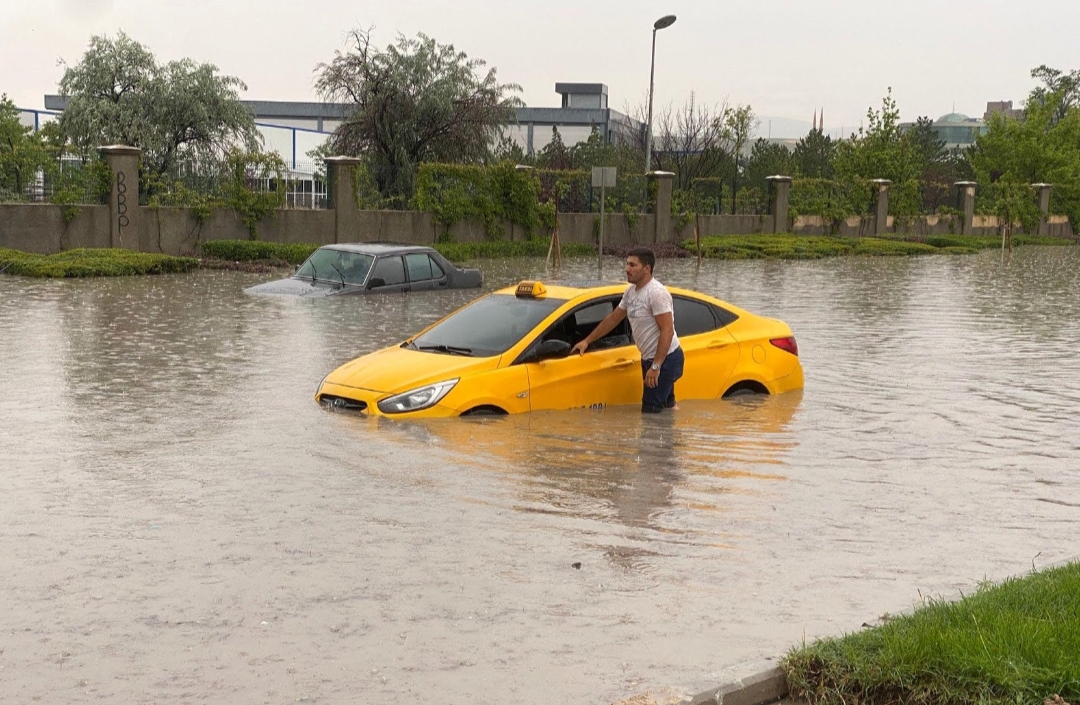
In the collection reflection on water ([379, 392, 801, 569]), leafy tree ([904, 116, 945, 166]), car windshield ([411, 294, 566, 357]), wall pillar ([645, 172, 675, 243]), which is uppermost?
leafy tree ([904, 116, 945, 166])

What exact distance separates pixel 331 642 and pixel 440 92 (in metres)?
46.6

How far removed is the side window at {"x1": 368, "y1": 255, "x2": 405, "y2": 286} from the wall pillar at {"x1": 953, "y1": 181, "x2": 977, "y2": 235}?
52081 mm

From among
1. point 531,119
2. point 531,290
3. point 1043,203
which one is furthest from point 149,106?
point 531,119

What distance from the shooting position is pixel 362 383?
1091 cm

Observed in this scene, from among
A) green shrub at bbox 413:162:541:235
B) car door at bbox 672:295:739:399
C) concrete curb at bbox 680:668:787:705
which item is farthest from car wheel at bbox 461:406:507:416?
green shrub at bbox 413:162:541:235

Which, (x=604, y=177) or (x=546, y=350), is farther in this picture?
(x=604, y=177)

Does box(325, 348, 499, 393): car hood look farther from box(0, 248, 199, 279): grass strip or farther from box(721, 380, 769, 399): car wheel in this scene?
box(0, 248, 199, 279): grass strip

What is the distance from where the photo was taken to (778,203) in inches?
2232

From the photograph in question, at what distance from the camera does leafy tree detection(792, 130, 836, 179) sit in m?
78.5

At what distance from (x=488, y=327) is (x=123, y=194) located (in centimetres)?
2338

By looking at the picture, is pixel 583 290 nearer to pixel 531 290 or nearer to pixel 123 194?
pixel 531 290

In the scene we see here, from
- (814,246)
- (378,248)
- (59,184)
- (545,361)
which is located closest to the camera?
(545,361)

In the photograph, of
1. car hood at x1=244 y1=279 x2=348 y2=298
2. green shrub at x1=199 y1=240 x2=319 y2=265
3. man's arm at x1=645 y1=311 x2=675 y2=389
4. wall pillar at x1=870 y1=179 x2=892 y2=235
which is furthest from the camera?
wall pillar at x1=870 y1=179 x2=892 y2=235

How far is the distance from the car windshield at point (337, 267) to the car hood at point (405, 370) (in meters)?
12.3
